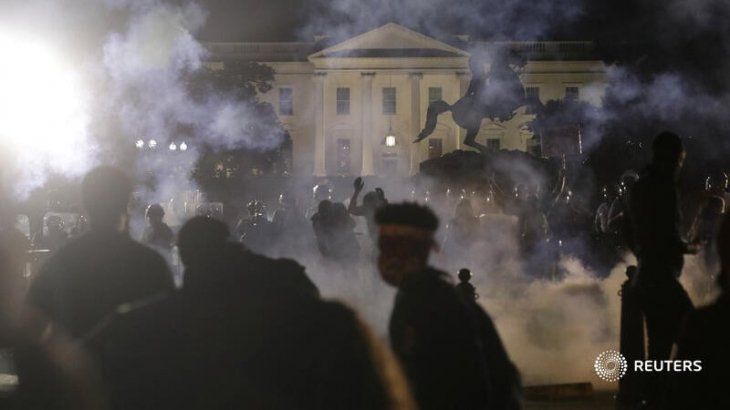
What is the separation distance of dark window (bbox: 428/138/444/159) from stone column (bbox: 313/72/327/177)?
6394 millimetres

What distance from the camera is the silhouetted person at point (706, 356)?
9.37ft

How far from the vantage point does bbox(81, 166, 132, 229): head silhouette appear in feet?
13.7

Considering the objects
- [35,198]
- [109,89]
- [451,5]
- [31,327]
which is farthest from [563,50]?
[31,327]

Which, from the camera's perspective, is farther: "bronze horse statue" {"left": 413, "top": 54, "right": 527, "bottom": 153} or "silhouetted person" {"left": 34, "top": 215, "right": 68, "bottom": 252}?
"bronze horse statue" {"left": 413, "top": 54, "right": 527, "bottom": 153}

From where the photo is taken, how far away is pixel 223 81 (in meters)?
48.2

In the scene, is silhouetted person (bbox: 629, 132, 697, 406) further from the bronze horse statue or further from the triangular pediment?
the triangular pediment

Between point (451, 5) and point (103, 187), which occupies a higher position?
point (451, 5)

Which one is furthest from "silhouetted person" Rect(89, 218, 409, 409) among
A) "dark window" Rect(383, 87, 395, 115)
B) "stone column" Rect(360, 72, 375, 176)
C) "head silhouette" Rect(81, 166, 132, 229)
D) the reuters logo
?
"dark window" Rect(383, 87, 395, 115)

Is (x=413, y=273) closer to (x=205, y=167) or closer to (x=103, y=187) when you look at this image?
(x=103, y=187)

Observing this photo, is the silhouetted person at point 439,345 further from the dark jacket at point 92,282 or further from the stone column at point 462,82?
the stone column at point 462,82

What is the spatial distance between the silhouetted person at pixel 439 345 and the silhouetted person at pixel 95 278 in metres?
1.32

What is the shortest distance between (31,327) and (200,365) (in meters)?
1.49

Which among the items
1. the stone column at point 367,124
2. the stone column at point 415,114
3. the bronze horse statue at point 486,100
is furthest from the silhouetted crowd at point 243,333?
the stone column at point 415,114

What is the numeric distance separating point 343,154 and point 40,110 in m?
37.3
